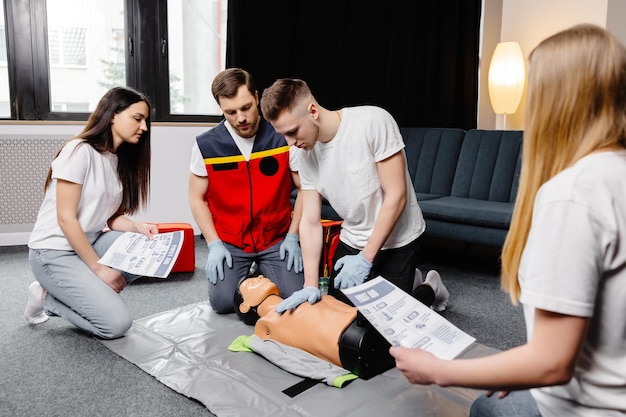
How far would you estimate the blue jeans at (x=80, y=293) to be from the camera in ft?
6.28

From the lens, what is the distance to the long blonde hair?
0.73m

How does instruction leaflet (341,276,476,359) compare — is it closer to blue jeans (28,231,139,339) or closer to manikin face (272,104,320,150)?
manikin face (272,104,320,150)

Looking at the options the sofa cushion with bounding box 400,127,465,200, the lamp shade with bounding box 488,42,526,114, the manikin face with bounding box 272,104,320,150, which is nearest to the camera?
the manikin face with bounding box 272,104,320,150

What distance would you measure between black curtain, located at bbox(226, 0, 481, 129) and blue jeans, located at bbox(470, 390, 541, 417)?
9.55 ft

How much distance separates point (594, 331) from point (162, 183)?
126 inches

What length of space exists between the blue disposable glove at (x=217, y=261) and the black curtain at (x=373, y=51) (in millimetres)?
1725

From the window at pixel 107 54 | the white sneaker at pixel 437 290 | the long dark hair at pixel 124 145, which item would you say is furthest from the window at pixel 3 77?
the white sneaker at pixel 437 290

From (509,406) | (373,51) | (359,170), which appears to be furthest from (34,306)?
(373,51)

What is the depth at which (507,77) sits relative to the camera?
396 cm

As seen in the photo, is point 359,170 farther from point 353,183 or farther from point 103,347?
point 103,347

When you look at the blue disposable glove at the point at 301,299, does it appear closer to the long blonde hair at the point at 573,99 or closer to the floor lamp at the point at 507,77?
the long blonde hair at the point at 573,99

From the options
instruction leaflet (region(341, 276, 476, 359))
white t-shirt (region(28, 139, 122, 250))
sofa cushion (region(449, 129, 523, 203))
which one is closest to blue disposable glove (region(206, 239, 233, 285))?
white t-shirt (region(28, 139, 122, 250))

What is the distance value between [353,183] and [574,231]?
115 cm

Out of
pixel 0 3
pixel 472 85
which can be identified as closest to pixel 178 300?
pixel 0 3
